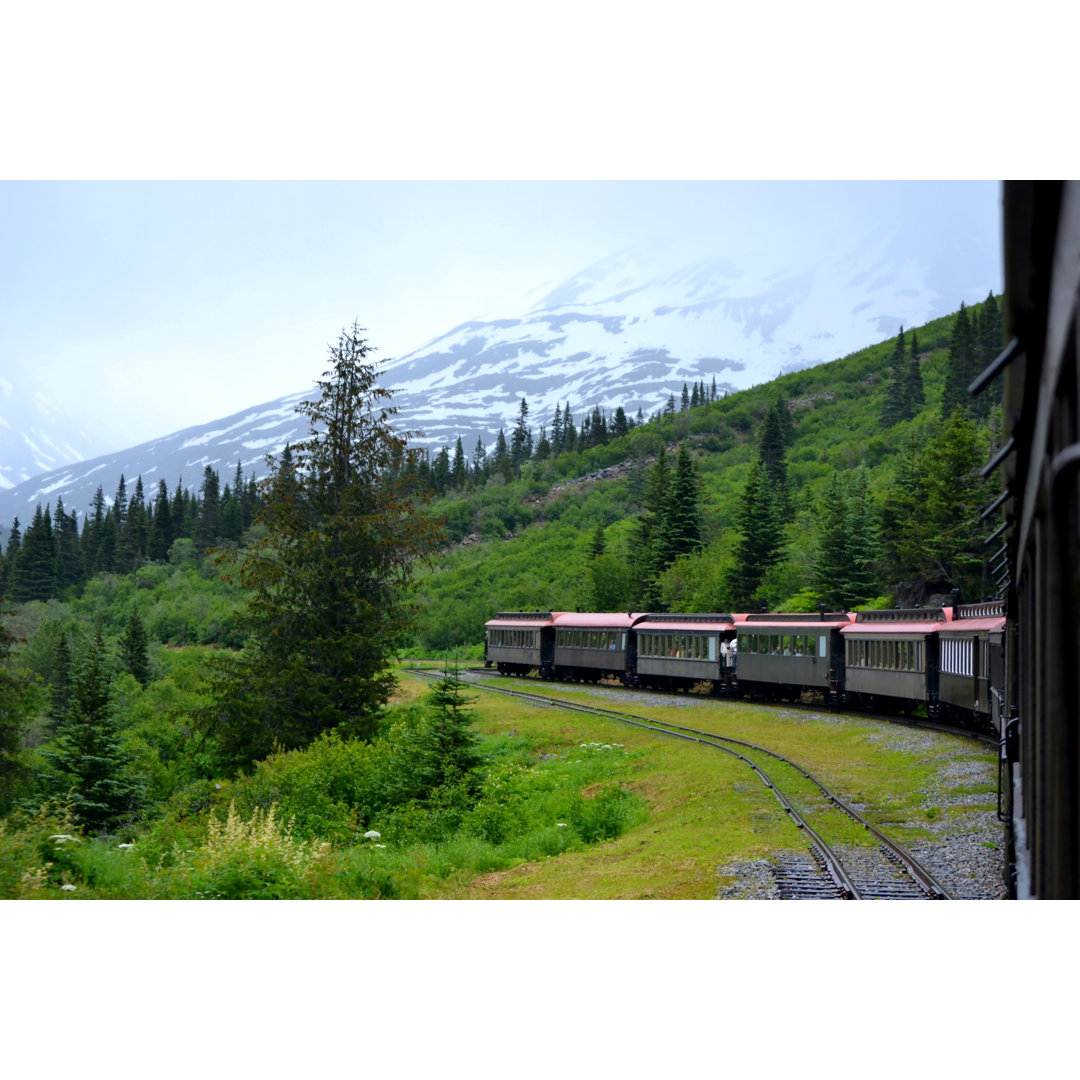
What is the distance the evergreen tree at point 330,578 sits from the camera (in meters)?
26.0

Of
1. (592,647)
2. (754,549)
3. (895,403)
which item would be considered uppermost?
(895,403)

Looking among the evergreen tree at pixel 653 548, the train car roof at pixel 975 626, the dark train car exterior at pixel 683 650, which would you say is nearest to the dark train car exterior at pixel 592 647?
the dark train car exterior at pixel 683 650

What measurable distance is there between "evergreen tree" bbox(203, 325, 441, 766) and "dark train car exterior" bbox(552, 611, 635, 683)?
13606 mm

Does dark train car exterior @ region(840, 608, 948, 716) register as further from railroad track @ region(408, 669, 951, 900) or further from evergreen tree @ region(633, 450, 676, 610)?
evergreen tree @ region(633, 450, 676, 610)

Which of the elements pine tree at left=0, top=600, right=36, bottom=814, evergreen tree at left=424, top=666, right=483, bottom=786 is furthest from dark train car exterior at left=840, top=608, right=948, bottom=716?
pine tree at left=0, top=600, right=36, bottom=814

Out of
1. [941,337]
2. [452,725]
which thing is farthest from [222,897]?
[941,337]

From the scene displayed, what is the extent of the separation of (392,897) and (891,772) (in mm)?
10250

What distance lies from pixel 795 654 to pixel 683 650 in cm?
624

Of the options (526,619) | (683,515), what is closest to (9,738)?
(526,619)

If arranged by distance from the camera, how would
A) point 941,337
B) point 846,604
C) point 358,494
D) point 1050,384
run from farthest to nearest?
point 941,337 < point 846,604 < point 358,494 < point 1050,384

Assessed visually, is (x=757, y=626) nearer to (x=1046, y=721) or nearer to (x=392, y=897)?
(x=392, y=897)

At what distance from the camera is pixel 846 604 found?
140 ft

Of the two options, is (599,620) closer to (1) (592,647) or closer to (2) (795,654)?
(1) (592,647)

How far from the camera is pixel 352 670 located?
26.5 m
